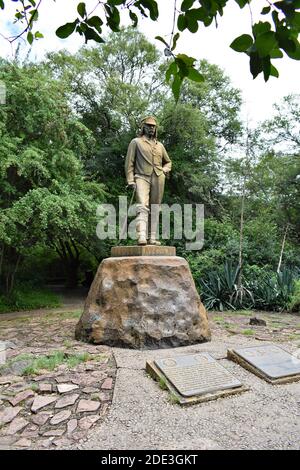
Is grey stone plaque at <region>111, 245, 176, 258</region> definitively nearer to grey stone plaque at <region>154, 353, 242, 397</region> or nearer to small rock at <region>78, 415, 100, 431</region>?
grey stone plaque at <region>154, 353, 242, 397</region>

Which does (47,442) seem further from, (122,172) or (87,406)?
(122,172)

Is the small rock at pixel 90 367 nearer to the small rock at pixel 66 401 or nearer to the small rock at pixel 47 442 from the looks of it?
the small rock at pixel 66 401

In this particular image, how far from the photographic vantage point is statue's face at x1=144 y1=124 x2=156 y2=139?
550cm

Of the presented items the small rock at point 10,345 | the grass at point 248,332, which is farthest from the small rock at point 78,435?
the grass at point 248,332

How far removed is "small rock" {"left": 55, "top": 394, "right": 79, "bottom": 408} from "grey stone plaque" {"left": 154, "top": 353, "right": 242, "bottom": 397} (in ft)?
2.79

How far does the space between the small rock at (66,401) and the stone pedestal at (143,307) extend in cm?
151

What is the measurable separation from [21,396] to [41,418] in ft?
1.35

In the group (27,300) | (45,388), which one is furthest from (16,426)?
(27,300)

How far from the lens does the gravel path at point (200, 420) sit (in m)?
2.31

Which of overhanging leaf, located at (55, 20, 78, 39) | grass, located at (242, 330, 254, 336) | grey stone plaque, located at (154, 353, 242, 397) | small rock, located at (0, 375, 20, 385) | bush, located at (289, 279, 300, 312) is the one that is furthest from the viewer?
bush, located at (289, 279, 300, 312)

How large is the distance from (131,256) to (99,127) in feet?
31.8

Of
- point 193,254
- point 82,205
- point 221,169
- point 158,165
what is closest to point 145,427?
point 158,165

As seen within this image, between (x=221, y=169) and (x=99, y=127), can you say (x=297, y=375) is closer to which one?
(x=221, y=169)

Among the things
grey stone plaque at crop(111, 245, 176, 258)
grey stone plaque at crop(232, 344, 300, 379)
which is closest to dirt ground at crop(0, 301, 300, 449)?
grey stone plaque at crop(232, 344, 300, 379)
